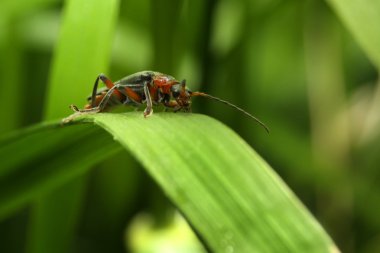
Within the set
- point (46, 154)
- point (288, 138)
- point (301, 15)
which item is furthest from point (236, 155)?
point (301, 15)

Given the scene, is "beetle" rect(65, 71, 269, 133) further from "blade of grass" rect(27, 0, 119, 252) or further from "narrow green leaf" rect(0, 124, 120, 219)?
"narrow green leaf" rect(0, 124, 120, 219)

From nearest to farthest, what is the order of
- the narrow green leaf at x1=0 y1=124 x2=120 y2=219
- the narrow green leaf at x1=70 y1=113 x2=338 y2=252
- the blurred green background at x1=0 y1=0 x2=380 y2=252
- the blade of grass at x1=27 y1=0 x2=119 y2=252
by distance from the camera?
the narrow green leaf at x1=70 y1=113 x2=338 y2=252 → the narrow green leaf at x1=0 y1=124 x2=120 y2=219 → the blade of grass at x1=27 y1=0 x2=119 y2=252 → the blurred green background at x1=0 y1=0 x2=380 y2=252

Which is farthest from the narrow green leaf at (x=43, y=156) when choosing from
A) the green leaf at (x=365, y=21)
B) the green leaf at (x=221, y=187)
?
the green leaf at (x=365, y=21)

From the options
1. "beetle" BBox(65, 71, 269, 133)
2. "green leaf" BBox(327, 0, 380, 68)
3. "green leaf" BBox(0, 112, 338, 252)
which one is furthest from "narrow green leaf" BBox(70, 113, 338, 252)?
"beetle" BBox(65, 71, 269, 133)

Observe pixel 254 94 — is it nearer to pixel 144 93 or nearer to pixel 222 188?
pixel 144 93

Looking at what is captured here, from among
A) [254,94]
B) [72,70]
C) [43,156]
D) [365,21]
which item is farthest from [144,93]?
[254,94]
